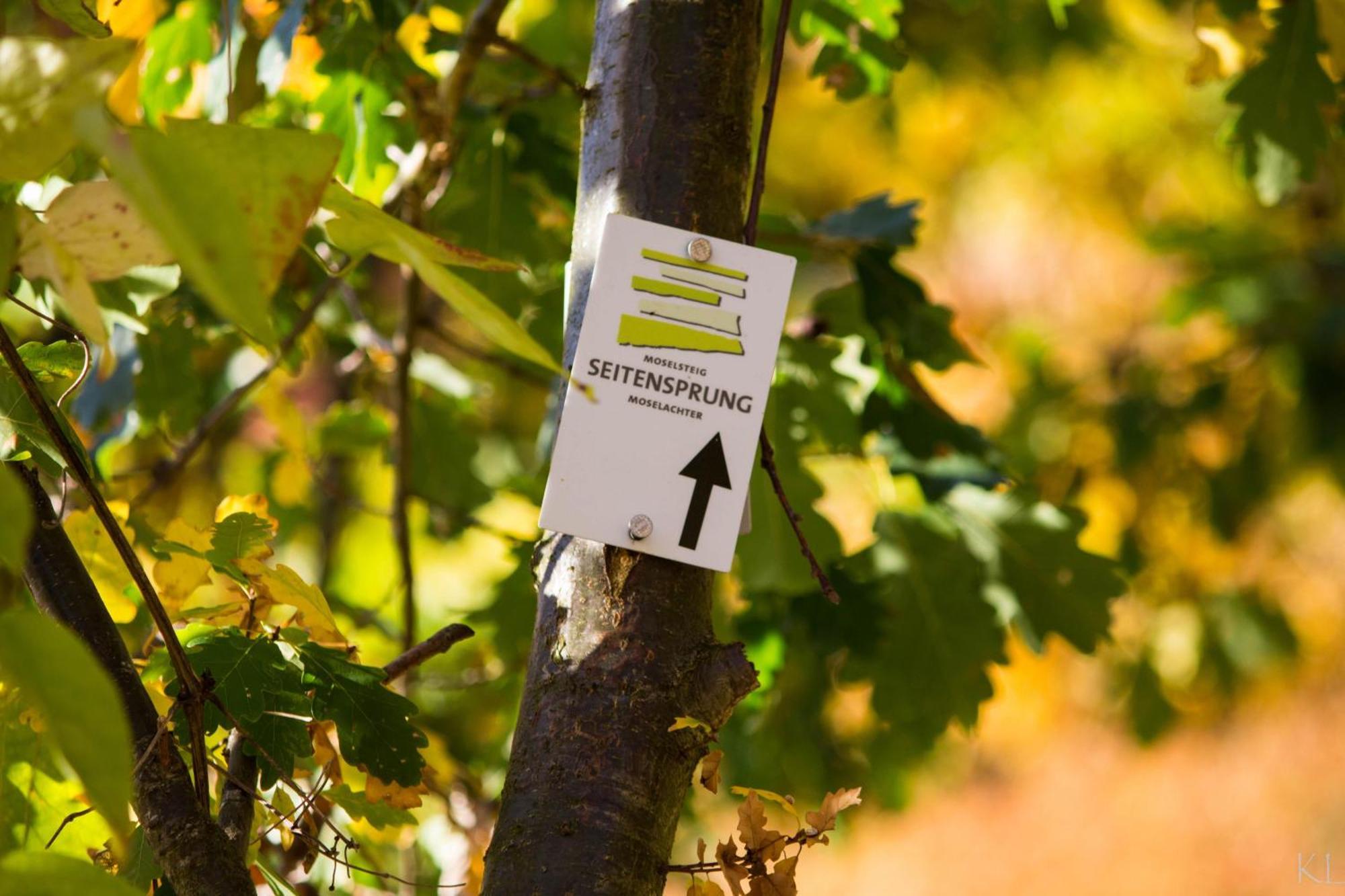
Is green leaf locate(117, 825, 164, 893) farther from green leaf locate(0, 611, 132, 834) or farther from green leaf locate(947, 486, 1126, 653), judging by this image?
green leaf locate(947, 486, 1126, 653)

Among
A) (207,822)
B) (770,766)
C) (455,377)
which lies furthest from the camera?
(455,377)

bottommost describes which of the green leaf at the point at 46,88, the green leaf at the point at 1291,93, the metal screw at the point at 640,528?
the metal screw at the point at 640,528

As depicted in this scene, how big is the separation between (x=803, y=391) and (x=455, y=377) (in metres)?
0.55

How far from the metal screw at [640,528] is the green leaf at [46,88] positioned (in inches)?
12.6

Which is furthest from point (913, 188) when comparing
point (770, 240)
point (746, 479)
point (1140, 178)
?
point (746, 479)

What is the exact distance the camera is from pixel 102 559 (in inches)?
29.1

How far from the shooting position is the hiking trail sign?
625mm

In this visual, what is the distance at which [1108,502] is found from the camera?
2561 millimetres

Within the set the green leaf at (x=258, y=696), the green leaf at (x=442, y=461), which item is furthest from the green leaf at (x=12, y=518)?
the green leaf at (x=442, y=461)

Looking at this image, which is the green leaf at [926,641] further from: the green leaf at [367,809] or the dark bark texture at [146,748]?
the dark bark texture at [146,748]

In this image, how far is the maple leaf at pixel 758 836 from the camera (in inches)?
23.8

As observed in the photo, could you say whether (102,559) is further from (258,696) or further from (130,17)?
(130,17)

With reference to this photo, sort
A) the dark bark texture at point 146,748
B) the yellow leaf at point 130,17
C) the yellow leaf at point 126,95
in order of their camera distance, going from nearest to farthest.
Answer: the dark bark texture at point 146,748 < the yellow leaf at point 130,17 < the yellow leaf at point 126,95

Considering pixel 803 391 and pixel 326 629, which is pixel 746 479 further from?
pixel 803 391
